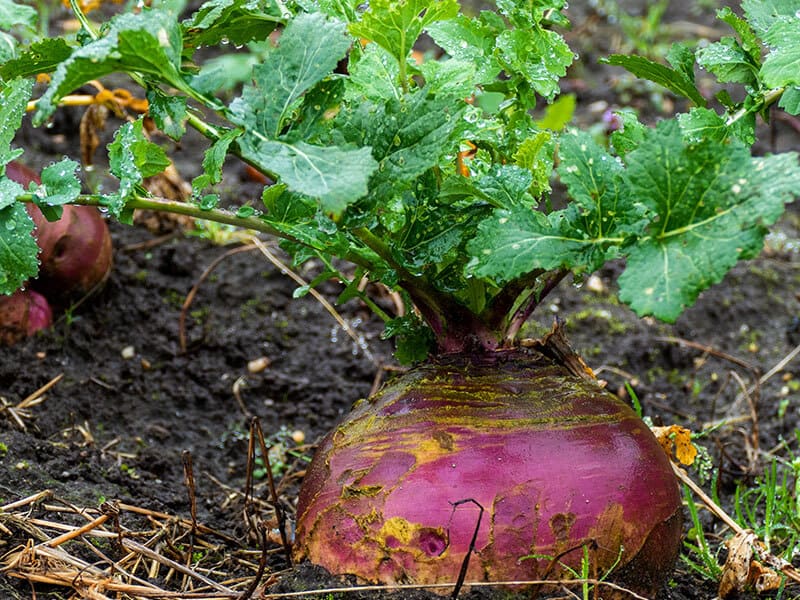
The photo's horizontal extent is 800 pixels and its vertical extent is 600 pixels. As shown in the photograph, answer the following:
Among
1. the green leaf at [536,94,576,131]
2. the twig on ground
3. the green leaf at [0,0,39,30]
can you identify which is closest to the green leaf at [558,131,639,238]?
the green leaf at [0,0,39,30]

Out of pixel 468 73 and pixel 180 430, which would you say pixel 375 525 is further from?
pixel 180 430

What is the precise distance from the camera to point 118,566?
1.42 m

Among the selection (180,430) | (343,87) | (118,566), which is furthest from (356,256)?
(180,430)

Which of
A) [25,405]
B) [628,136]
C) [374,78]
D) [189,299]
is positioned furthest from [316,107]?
[189,299]

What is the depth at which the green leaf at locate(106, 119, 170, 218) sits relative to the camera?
130 cm

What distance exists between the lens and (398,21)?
136cm

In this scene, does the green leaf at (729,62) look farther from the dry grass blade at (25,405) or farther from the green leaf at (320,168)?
the dry grass blade at (25,405)

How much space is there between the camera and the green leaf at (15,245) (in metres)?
1.32

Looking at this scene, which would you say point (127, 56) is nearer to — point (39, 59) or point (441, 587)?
point (39, 59)

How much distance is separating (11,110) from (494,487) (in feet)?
2.89

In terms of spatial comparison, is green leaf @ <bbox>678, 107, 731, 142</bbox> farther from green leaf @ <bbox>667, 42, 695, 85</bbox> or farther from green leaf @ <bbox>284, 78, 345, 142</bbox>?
green leaf @ <bbox>284, 78, 345, 142</bbox>

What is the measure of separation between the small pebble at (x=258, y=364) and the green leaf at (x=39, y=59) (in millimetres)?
1202

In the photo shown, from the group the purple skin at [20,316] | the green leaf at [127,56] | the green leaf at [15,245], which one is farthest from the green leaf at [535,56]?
the purple skin at [20,316]

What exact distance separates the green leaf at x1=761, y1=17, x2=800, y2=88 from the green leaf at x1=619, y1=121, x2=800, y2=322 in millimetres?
214
